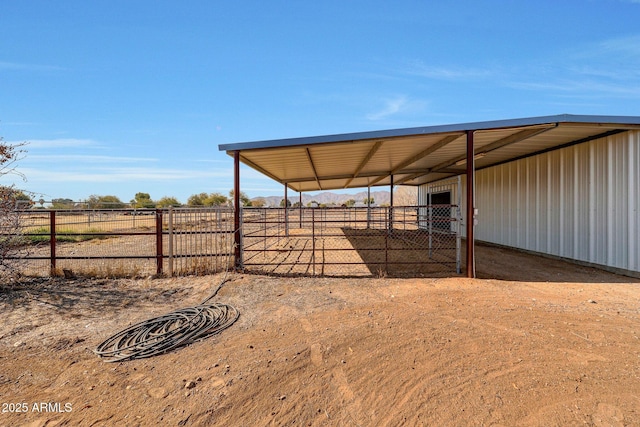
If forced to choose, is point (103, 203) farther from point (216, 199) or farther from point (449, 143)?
point (216, 199)

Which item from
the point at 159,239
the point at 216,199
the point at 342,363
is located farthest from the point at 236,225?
the point at 216,199

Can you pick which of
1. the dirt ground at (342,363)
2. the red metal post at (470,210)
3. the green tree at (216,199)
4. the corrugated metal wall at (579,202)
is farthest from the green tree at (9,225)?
the green tree at (216,199)

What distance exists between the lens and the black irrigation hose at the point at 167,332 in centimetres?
356

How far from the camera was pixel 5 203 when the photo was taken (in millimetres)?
6090

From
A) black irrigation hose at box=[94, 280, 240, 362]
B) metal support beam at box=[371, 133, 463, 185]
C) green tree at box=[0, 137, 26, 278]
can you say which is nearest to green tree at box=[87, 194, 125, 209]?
green tree at box=[0, 137, 26, 278]

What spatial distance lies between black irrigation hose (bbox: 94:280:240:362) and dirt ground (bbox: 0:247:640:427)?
0.14 meters

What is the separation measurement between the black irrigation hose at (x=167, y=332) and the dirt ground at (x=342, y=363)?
0.14 m

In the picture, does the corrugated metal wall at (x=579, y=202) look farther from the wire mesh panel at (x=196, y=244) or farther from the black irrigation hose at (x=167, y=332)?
the wire mesh panel at (x=196, y=244)

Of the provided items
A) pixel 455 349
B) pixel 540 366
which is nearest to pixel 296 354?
pixel 455 349

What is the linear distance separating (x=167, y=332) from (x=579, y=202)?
10281 millimetres

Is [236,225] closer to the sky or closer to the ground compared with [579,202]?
closer to the ground

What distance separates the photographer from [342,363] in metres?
3.21

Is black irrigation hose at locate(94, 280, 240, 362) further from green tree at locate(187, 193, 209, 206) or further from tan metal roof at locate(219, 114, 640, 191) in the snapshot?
green tree at locate(187, 193, 209, 206)

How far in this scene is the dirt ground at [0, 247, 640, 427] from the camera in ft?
8.23
